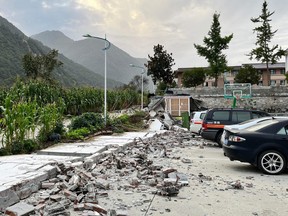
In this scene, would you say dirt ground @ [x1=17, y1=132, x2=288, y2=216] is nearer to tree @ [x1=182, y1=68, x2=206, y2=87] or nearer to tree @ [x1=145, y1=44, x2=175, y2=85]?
tree @ [x1=145, y1=44, x2=175, y2=85]

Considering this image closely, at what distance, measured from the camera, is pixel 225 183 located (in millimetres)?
7145

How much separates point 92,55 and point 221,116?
13303 centimetres

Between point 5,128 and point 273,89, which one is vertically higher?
point 273,89

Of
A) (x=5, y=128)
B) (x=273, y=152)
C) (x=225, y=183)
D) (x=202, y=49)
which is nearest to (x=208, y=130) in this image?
(x=273, y=152)

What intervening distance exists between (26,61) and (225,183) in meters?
37.5

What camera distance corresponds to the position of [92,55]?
142 meters

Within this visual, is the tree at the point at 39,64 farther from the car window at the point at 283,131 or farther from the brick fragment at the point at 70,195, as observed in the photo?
the brick fragment at the point at 70,195

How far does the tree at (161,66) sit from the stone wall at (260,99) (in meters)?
11.1

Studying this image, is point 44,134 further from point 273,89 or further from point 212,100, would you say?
point 273,89

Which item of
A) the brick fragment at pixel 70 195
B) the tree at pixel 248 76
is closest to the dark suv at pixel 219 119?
the brick fragment at pixel 70 195

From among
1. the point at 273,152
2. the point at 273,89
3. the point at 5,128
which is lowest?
the point at 273,152

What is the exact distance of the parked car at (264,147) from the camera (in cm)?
831

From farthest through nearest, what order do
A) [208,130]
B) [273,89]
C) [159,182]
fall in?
[273,89] → [208,130] → [159,182]

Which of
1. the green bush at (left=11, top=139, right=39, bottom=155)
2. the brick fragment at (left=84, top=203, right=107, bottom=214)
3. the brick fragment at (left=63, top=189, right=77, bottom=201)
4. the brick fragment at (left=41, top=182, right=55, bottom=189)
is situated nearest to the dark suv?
the green bush at (left=11, top=139, right=39, bottom=155)
